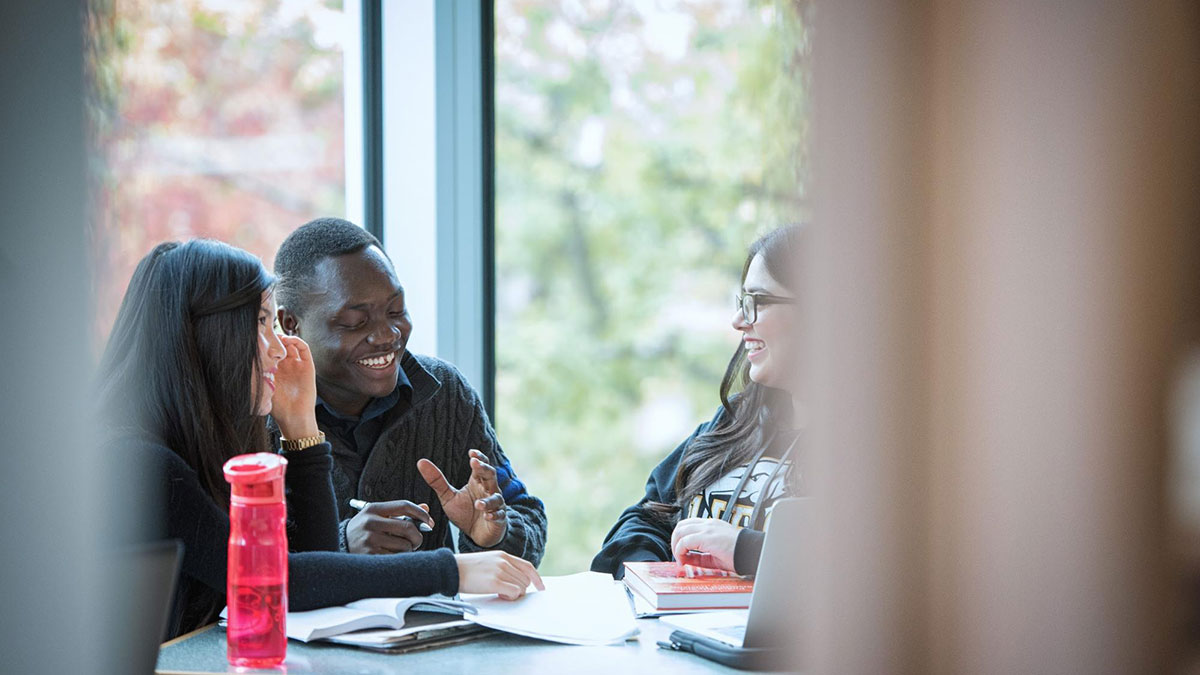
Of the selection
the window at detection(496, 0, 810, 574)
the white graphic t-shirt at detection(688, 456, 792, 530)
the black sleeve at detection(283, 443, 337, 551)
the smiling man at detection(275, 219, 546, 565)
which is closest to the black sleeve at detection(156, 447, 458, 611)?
the black sleeve at detection(283, 443, 337, 551)

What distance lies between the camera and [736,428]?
6.54 feet

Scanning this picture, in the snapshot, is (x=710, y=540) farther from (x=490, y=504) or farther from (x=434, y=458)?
(x=434, y=458)

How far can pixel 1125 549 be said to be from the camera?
0.57 metres

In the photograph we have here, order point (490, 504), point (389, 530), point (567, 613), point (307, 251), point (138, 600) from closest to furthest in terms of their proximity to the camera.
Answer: point (138, 600)
point (567, 613)
point (389, 530)
point (490, 504)
point (307, 251)

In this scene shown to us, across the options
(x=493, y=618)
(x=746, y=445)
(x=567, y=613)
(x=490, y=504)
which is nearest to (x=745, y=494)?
(x=746, y=445)

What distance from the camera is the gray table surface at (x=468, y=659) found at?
45.8 inches

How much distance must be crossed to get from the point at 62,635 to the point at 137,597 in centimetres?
17

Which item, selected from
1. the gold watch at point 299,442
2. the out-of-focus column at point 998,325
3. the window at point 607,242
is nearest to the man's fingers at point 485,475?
the gold watch at point 299,442

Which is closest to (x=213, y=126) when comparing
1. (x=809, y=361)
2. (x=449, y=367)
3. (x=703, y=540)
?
(x=449, y=367)

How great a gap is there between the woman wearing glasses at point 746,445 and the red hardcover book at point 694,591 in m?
0.29

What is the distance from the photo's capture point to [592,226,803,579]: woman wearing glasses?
185 centimetres

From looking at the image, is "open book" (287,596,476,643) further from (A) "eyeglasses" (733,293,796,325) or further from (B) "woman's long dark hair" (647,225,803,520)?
(A) "eyeglasses" (733,293,796,325)

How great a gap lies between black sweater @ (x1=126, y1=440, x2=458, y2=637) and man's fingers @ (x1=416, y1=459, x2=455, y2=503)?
0.30 meters

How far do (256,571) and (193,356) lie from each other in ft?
1.50
